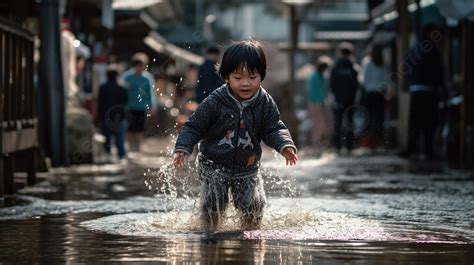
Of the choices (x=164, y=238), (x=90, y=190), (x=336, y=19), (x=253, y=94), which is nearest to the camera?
(x=164, y=238)

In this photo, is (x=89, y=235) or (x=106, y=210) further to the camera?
(x=106, y=210)

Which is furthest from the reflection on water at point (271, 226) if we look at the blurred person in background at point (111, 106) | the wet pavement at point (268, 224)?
the blurred person in background at point (111, 106)

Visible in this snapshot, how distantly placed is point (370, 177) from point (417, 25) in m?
6.09

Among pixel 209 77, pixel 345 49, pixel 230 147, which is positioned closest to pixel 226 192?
pixel 230 147

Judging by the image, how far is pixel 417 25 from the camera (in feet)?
68.1

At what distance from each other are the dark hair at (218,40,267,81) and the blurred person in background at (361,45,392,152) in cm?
1555

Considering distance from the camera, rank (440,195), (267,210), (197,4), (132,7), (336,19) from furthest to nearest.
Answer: (197,4), (336,19), (132,7), (440,195), (267,210)

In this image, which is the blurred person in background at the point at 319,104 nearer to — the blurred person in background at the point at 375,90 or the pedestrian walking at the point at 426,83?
the blurred person in background at the point at 375,90

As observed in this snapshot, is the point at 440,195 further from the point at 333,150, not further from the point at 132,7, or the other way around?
the point at 132,7

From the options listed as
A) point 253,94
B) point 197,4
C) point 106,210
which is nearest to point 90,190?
point 106,210

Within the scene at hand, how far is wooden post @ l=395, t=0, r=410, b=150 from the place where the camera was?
22.1 meters

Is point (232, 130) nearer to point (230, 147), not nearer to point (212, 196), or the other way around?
point (230, 147)

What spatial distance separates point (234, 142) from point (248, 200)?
0.41 meters

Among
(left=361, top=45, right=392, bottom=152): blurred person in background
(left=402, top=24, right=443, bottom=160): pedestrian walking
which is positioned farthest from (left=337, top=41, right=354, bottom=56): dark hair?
(left=402, top=24, right=443, bottom=160): pedestrian walking
